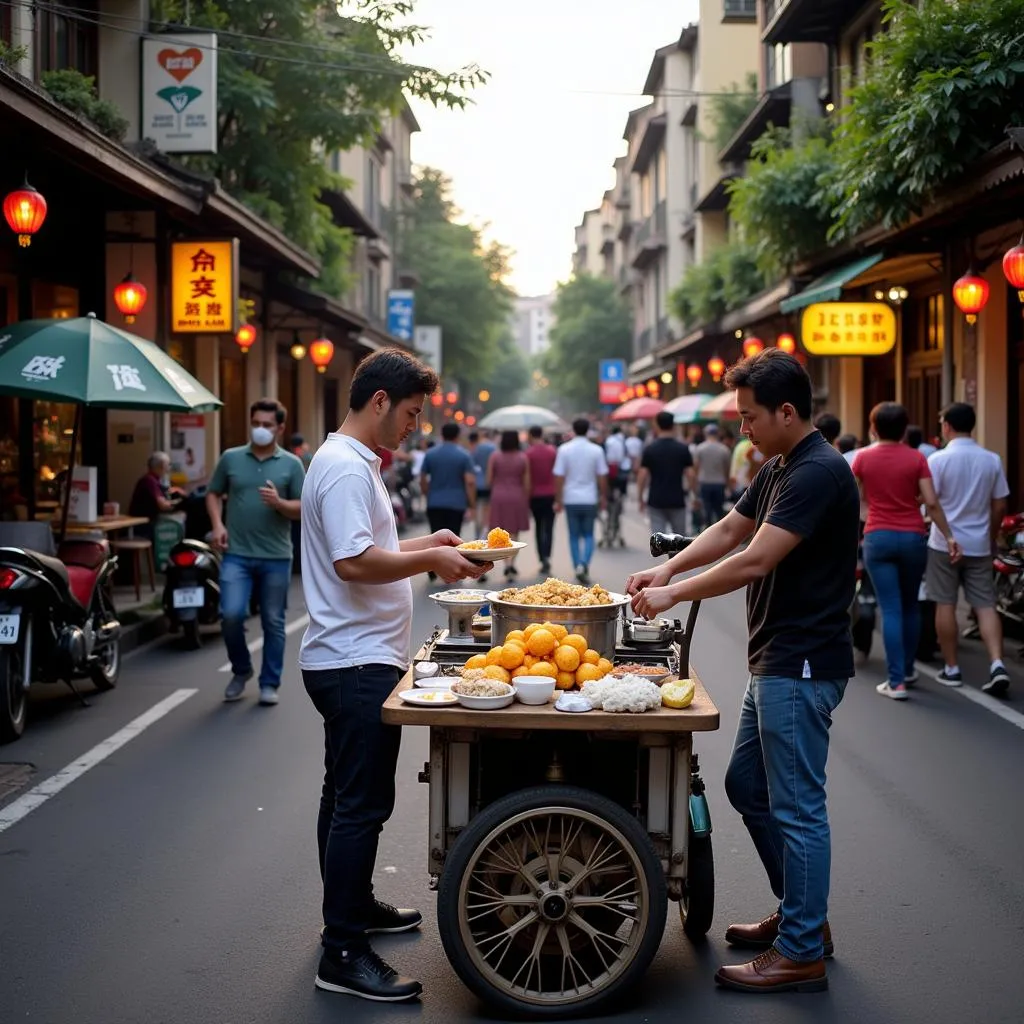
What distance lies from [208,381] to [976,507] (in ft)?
44.3

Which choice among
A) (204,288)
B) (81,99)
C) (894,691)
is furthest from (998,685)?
(204,288)

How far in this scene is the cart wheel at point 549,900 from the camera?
13.2 ft

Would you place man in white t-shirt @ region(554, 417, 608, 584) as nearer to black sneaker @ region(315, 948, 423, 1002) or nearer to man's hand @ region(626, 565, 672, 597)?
man's hand @ region(626, 565, 672, 597)

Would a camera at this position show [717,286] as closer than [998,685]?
No

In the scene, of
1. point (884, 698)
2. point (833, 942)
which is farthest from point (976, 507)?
point (833, 942)

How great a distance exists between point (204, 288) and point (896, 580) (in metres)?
10.4

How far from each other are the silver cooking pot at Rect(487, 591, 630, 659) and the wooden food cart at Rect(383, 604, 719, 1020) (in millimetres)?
340

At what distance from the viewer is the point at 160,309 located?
16.7 meters

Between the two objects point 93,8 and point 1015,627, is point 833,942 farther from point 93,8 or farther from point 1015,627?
point 93,8

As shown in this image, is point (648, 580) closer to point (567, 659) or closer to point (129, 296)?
point (567, 659)

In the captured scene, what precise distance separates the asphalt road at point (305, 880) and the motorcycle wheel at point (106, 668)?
2.09ft

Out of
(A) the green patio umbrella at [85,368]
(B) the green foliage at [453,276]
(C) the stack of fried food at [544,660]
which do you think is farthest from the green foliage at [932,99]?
(B) the green foliage at [453,276]

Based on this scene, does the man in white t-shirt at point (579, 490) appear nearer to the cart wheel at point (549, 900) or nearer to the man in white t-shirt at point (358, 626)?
the man in white t-shirt at point (358, 626)

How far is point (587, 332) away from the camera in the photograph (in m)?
67.7
